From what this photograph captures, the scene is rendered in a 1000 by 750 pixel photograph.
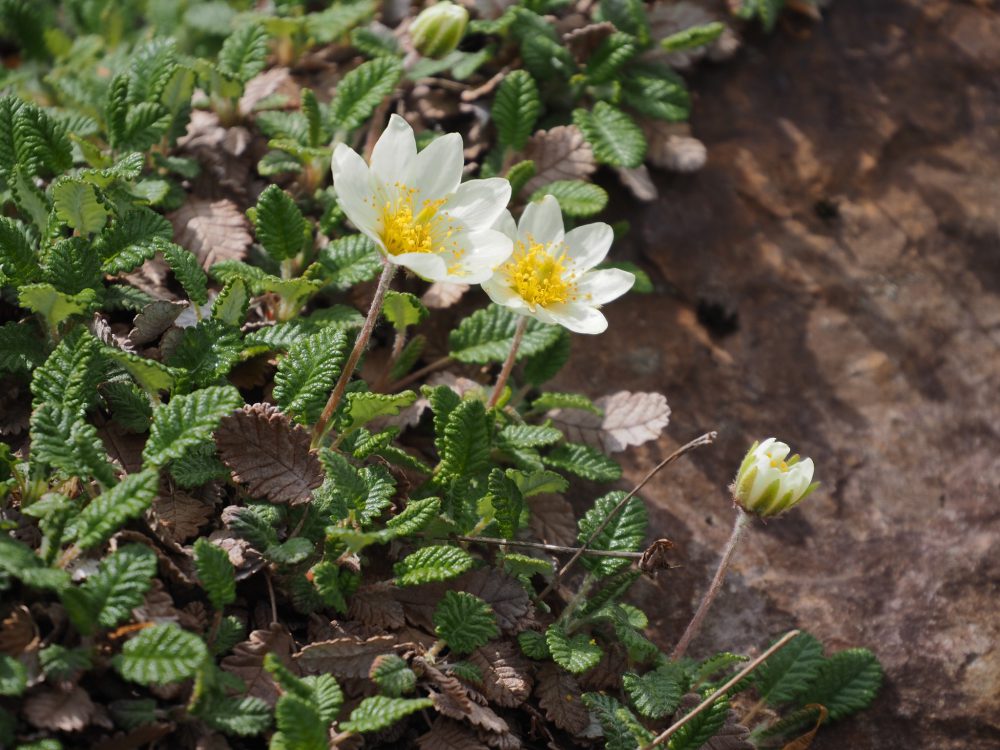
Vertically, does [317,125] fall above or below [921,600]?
above

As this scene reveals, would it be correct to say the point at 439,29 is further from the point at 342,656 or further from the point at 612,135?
the point at 342,656

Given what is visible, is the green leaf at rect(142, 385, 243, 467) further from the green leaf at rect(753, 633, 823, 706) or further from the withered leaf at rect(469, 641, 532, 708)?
the green leaf at rect(753, 633, 823, 706)

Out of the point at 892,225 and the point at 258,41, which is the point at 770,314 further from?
the point at 258,41

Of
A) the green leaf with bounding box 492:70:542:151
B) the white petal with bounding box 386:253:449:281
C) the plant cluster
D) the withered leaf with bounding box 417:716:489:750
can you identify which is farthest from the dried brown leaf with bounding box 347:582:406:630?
the green leaf with bounding box 492:70:542:151

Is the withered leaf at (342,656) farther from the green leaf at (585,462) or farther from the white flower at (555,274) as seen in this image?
the white flower at (555,274)

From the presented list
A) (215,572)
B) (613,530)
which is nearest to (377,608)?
(215,572)

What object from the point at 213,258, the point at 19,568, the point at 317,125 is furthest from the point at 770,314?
the point at 19,568
